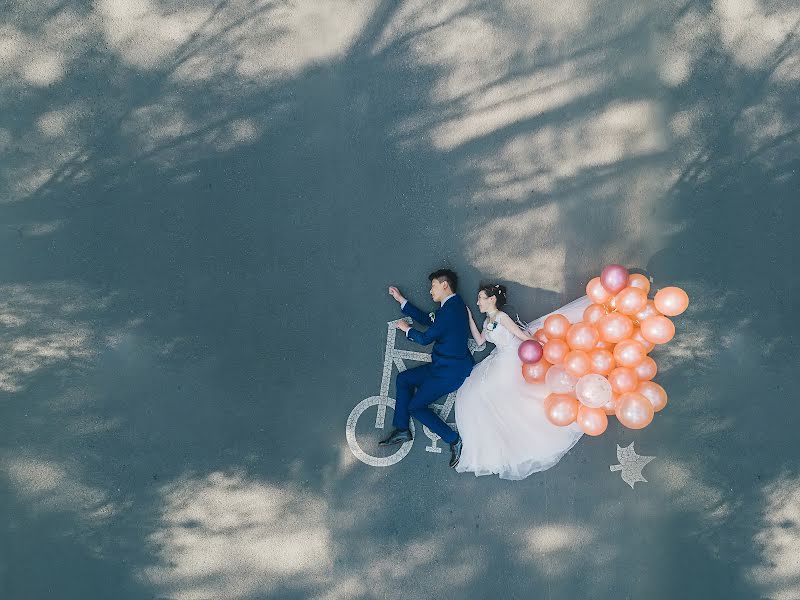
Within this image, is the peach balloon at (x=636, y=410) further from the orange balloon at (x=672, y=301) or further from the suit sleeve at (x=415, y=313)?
the suit sleeve at (x=415, y=313)

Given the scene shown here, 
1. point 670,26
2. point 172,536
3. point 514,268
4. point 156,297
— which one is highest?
point 670,26

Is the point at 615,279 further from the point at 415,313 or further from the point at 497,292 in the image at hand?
the point at 415,313

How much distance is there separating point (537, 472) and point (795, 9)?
553 cm

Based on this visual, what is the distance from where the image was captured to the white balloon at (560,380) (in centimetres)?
526

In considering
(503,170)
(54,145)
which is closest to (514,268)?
(503,170)

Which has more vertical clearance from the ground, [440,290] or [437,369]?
[440,290]

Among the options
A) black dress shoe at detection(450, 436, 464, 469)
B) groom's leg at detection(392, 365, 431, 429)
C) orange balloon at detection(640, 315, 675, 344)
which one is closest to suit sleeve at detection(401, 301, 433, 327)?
groom's leg at detection(392, 365, 431, 429)

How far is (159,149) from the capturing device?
19.4 ft

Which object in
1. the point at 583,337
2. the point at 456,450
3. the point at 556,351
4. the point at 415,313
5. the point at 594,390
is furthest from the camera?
the point at 456,450

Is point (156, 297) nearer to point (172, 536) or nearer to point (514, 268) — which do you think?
point (172, 536)

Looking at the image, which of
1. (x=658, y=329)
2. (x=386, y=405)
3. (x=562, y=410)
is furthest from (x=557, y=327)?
(x=386, y=405)

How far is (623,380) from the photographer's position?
5121 millimetres

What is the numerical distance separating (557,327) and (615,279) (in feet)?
2.26

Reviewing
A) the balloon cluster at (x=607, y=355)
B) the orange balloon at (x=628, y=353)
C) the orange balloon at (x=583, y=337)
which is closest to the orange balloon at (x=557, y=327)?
the balloon cluster at (x=607, y=355)
